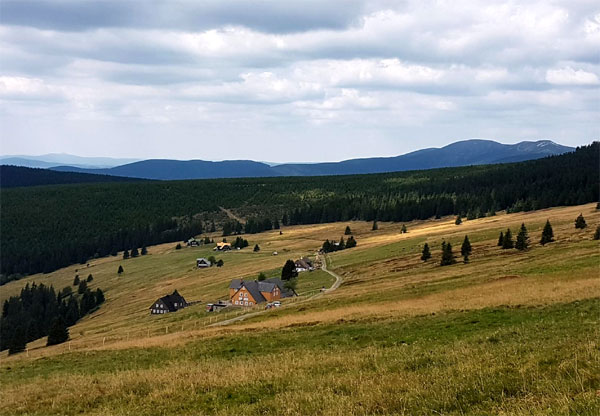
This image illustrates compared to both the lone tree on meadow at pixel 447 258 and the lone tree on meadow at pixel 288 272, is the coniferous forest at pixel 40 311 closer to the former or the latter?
the lone tree on meadow at pixel 288 272

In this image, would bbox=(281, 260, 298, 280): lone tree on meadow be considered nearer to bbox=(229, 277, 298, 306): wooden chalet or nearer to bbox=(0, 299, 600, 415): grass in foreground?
bbox=(229, 277, 298, 306): wooden chalet

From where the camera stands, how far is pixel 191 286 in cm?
10069

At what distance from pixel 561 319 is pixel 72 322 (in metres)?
98.5

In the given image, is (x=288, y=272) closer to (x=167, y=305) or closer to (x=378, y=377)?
(x=167, y=305)

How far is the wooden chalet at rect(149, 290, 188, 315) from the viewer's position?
253 feet

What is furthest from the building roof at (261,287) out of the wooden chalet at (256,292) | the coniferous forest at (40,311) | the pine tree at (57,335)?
the coniferous forest at (40,311)

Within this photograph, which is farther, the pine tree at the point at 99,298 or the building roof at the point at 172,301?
the pine tree at the point at 99,298

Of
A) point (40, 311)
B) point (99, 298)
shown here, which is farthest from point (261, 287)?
point (40, 311)

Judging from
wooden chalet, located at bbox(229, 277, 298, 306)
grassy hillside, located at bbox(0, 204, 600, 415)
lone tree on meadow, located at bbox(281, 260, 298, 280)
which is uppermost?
grassy hillside, located at bbox(0, 204, 600, 415)

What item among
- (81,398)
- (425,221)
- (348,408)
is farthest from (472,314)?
→ (425,221)

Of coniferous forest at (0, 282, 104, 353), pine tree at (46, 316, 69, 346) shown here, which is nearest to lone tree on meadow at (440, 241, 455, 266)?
pine tree at (46, 316, 69, 346)

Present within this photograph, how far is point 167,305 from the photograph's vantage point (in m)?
78.1

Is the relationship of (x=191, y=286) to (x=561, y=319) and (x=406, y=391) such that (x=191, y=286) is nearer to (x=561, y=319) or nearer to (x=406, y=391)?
(x=561, y=319)

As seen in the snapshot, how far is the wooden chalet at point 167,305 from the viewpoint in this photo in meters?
77.1
